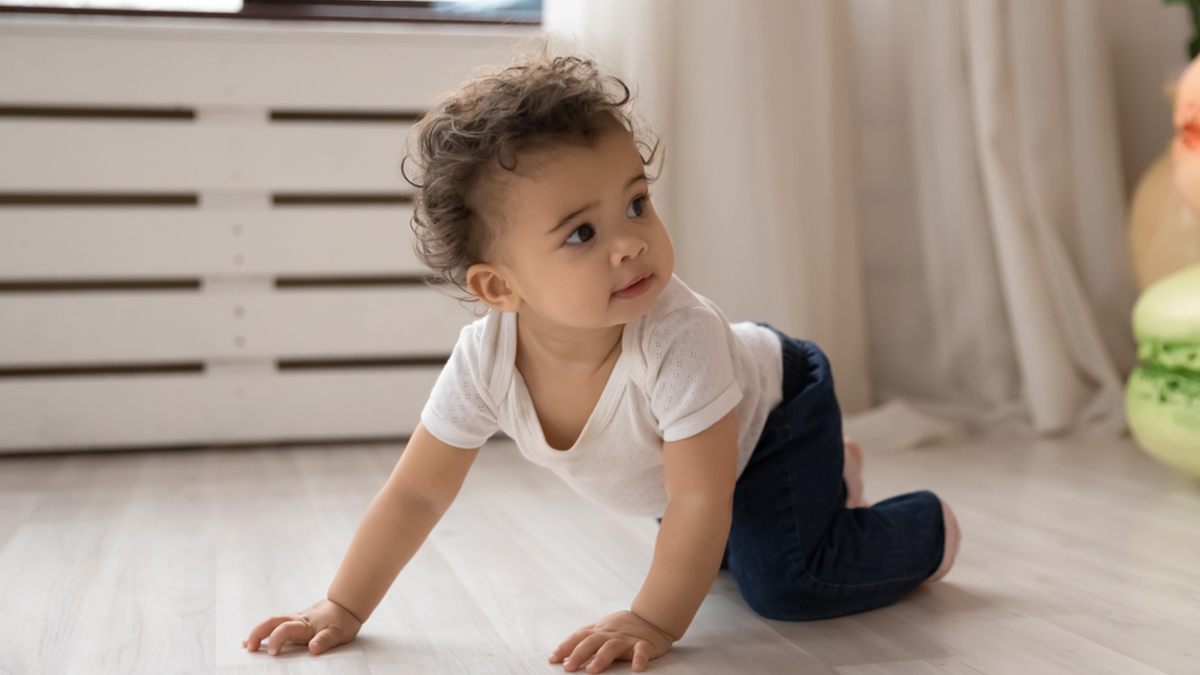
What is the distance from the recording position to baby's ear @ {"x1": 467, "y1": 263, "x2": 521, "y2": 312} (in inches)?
33.0

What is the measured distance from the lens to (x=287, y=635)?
32.5 inches

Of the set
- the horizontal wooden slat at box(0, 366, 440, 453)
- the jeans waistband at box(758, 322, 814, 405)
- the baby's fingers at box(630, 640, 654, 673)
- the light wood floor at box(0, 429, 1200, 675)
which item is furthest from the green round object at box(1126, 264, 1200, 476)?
the horizontal wooden slat at box(0, 366, 440, 453)

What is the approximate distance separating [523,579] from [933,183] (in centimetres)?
126

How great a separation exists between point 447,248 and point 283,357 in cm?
111

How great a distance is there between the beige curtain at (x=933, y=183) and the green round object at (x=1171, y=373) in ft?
1.33

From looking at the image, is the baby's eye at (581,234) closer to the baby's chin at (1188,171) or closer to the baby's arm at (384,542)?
the baby's arm at (384,542)

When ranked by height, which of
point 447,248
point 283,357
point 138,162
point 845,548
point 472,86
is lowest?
point 283,357

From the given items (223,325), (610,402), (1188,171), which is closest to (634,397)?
(610,402)

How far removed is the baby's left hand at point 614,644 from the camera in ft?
2.53

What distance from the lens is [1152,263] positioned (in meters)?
1.62

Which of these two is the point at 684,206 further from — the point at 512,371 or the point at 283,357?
the point at 512,371

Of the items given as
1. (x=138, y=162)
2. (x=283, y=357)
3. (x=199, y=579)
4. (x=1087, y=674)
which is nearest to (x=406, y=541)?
(x=199, y=579)

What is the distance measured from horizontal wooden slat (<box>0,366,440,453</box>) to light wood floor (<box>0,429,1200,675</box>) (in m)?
0.18

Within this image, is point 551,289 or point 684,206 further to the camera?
point 684,206
